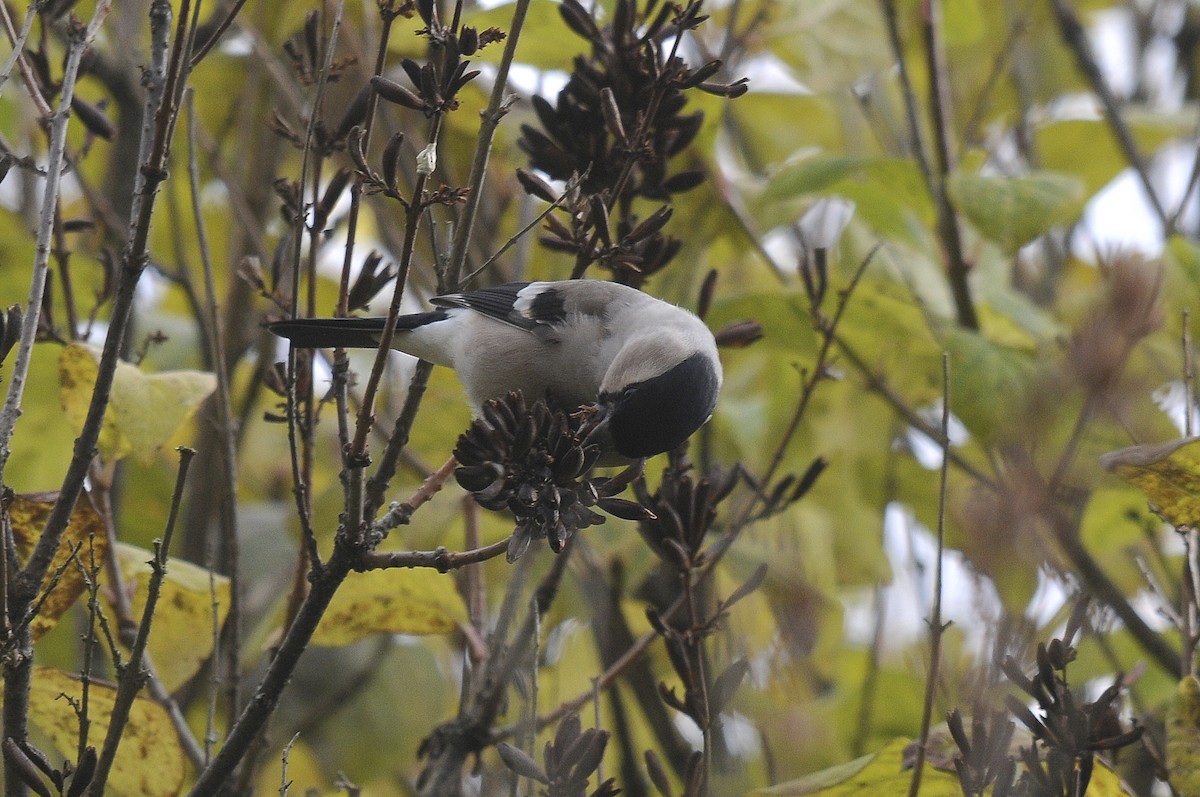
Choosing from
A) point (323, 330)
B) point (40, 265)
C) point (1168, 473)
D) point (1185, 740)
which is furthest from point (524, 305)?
point (1185, 740)

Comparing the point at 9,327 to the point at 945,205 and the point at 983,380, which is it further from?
the point at 945,205

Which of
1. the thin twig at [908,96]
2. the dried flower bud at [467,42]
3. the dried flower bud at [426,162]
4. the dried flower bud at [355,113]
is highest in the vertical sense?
the thin twig at [908,96]

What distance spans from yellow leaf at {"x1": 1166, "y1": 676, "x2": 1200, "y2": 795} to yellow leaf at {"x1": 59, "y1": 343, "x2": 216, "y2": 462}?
192 cm

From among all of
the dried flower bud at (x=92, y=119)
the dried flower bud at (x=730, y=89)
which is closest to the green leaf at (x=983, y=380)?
the dried flower bud at (x=730, y=89)

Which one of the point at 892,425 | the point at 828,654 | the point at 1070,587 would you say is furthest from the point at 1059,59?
the point at 1070,587

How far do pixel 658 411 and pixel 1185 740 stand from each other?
1122mm

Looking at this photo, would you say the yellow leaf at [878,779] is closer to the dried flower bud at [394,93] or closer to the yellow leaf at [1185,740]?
the yellow leaf at [1185,740]

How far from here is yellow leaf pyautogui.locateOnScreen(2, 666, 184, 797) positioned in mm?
2283

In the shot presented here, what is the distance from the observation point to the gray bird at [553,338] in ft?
9.48

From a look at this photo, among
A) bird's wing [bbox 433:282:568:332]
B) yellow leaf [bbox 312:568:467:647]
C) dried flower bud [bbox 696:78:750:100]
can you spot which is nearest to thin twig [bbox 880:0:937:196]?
bird's wing [bbox 433:282:568:332]

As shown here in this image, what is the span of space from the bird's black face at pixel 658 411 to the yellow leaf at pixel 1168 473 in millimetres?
831

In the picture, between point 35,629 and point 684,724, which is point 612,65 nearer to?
point 35,629

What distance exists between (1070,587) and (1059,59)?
416cm

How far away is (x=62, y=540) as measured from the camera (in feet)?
7.07
